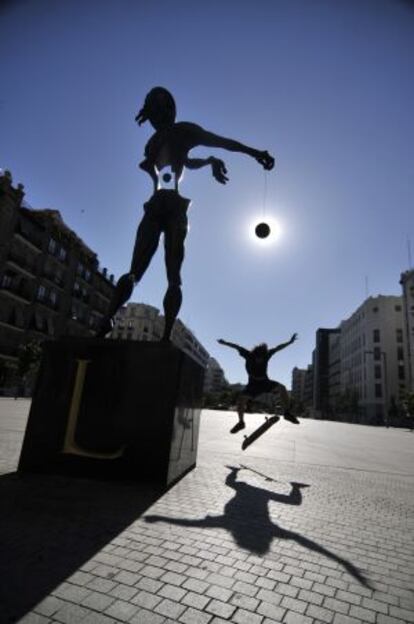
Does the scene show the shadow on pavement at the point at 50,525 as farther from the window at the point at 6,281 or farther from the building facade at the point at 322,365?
the building facade at the point at 322,365

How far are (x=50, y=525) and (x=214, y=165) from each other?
4794 mm

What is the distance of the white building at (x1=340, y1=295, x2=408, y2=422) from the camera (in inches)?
3142

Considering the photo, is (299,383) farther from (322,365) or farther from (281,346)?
(281,346)

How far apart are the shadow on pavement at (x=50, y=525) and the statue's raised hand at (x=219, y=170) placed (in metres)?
4.14

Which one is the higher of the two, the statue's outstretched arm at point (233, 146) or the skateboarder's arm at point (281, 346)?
the statue's outstretched arm at point (233, 146)

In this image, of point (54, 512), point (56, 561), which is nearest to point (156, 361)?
point (54, 512)

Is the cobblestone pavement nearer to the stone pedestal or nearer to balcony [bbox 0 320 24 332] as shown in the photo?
the stone pedestal

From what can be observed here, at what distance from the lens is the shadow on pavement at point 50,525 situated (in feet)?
6.06

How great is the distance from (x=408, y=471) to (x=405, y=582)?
5776 millimetres

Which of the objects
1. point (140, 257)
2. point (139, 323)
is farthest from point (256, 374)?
point (139, 323)

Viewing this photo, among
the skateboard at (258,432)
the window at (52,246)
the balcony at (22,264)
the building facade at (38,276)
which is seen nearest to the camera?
the skateboard at (258,432)

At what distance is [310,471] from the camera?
618 centimetres

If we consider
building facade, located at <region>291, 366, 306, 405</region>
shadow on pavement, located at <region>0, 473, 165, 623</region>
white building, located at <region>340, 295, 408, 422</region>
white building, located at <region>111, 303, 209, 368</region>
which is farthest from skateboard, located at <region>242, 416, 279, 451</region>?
building facade, located at <region>291, 366, 306, 405</region>

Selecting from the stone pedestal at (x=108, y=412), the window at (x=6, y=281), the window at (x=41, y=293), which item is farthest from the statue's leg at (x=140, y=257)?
the window at (x=41, y=293)
